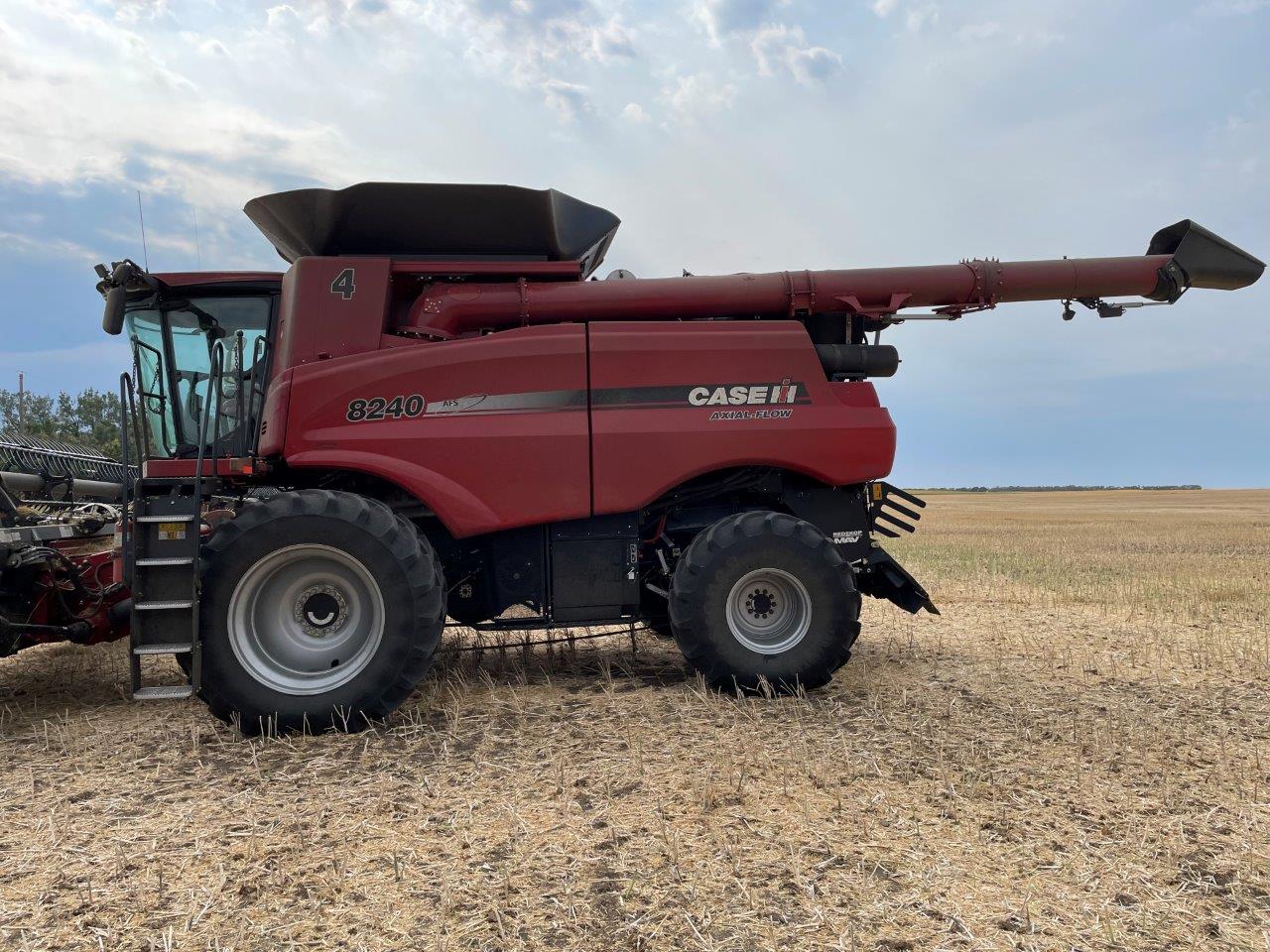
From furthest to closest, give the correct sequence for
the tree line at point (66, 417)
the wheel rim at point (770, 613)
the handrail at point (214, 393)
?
the tree line at point (66, 417), the handrail at point (214, 393), the wheel rim at point (770, 613)

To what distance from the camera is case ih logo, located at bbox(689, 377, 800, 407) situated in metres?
5.60

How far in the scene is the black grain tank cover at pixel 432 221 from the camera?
17.8 ft

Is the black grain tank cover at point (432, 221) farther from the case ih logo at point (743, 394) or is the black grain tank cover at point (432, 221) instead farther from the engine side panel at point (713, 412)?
the case ih logo at point (743, 394)

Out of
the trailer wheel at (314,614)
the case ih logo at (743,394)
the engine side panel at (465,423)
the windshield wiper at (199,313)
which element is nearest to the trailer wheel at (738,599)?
the case ih logo at (743,394)

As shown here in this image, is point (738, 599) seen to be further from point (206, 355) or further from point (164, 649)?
point (206, 355)

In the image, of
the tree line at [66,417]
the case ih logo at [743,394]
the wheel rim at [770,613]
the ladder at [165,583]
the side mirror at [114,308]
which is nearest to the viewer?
the ladder at [165,583]

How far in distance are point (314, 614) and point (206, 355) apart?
6.68 ft

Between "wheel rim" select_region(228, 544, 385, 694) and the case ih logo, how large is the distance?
7.46 ft

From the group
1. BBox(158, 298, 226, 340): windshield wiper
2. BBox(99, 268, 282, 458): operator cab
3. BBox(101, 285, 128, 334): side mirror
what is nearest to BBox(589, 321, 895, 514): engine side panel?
BBox(99, 268, 282, 458): operator cab

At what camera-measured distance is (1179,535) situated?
2144 cm

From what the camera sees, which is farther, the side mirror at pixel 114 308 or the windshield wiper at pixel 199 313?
the windshield wiper at pixel 199 313

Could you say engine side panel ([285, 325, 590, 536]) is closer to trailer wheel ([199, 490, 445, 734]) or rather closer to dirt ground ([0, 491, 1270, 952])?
trailer wheel ([199, 490, 445, 734])

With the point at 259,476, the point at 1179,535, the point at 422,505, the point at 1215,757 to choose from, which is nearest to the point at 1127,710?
the point at 1215,757

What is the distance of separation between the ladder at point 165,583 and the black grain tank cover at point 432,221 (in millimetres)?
1835
